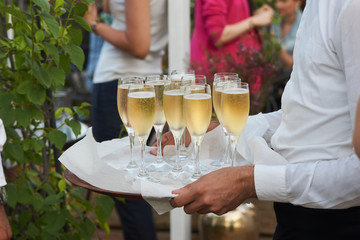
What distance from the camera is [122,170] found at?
1.55 metres

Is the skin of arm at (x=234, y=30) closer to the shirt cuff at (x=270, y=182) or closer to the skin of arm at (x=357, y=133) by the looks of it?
the shirt cuff at (x=270, y=182)

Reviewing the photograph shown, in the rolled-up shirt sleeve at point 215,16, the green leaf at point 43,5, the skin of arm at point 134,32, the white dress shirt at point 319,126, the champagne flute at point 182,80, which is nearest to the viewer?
the white dress shirt at point 319,126

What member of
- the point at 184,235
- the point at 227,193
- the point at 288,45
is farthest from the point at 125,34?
the point at 288,45

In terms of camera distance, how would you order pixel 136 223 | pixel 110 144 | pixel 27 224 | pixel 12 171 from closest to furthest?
pixel 110 144 < pixel 27 224 < pixel 12 171 < pixel 136 223

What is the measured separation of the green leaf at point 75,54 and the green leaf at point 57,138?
11.4 inches

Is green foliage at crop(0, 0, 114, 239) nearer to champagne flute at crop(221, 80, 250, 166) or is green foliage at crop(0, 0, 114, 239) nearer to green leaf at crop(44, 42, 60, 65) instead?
green leaf at crop(44, 42, 60, 65)

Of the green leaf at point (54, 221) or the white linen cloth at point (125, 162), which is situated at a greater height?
the white linen cloth at point (125, 162)

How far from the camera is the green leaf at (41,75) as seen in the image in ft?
6.14

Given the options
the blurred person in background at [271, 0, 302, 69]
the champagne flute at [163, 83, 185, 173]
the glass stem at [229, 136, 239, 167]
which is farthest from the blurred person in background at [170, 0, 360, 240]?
the blurred person in background at [271, 0, 302, 69]

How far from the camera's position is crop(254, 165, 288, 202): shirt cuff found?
1.35 metres

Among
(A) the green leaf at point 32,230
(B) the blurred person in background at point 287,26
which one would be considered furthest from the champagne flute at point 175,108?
(B) the blurred person in background at point 287,26

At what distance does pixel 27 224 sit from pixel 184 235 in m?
0.98

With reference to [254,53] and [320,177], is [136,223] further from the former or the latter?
[320,177]

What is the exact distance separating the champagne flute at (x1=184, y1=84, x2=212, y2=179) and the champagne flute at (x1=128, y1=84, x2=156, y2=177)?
100mm
